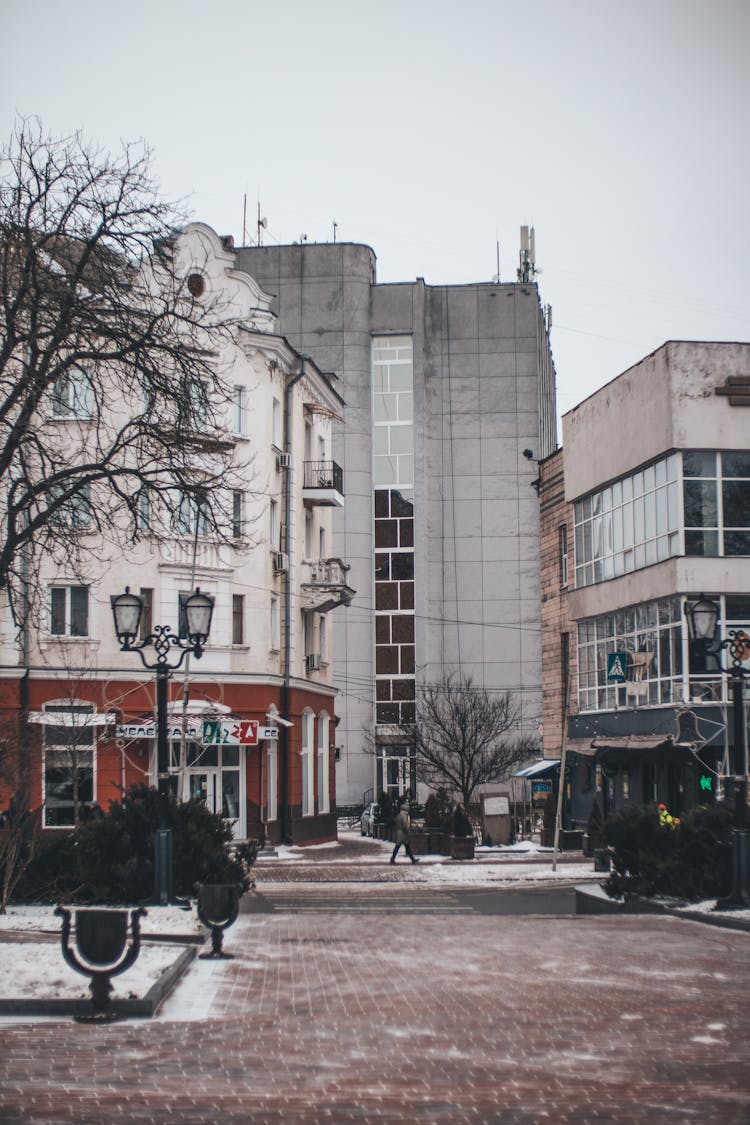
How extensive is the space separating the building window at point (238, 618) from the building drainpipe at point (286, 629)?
2.71 metres

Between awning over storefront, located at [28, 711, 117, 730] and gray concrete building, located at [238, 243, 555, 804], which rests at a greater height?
gray concrete building, located at [238, 243, 555, 804]

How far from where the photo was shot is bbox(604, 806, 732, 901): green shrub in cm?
1973

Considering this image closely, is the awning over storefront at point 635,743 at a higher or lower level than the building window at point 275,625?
lower

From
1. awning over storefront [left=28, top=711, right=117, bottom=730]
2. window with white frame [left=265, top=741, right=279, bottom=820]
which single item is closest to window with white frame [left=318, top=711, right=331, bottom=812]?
window with white frame [left=265, top=741, right=279, bottom=820]

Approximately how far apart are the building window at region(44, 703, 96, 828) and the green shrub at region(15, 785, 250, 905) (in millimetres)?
20851

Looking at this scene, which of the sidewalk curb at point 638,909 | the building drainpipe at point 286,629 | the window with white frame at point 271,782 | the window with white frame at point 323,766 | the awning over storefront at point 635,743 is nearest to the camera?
the sidewalk curb at point 638,909

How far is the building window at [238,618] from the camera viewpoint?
4428 centimetres

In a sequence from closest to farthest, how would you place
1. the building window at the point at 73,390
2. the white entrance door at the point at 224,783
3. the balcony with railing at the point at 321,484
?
the building window at the point at 73,390
the white entrance door at the point at 224,783
the balcony with railing at the point at 321,484

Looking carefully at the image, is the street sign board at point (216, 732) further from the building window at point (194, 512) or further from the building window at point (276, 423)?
the building window at point (194, 512)

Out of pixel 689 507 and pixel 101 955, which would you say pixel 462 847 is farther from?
pixel 101 955

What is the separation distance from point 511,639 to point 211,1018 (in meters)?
64.9

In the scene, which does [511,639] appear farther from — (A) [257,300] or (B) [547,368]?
(A) [257,300]

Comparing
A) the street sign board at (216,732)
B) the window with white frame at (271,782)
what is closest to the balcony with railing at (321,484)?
the window with white frame at (271,782)

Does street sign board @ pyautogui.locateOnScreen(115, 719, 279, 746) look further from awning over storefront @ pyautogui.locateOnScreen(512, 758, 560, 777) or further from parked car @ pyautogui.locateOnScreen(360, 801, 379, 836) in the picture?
parked car @ pyautogui.locateOnScreen(360, 801, 379, 836)
